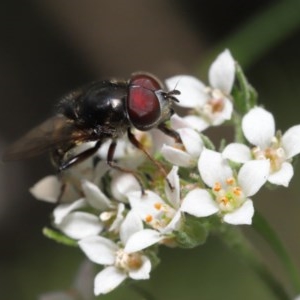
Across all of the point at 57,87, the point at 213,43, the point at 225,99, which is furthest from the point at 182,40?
the point at 225,99

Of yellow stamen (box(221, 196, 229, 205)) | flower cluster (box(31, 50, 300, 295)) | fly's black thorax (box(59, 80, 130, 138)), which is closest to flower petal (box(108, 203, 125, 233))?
flower cluster (box(31, 50, 300, 295))

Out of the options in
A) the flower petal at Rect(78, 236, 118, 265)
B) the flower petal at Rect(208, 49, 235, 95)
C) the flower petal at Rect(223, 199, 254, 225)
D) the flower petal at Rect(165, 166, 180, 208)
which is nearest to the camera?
the flower petal at Rect(223, 199, 254, 225)

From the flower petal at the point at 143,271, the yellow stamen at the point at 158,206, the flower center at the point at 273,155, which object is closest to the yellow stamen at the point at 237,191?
the flower center at the point at 273,155

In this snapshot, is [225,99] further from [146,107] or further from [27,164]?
[27,164]

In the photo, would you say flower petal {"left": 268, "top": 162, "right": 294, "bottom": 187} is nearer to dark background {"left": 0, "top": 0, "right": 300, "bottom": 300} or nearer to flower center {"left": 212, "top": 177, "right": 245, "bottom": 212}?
flower center {"left": 212, "top": 177, "right": 245, "bottom": 212}

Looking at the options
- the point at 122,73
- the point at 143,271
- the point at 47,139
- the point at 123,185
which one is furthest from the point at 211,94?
the point at 122,73

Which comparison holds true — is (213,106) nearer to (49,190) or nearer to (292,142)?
(292,142)
